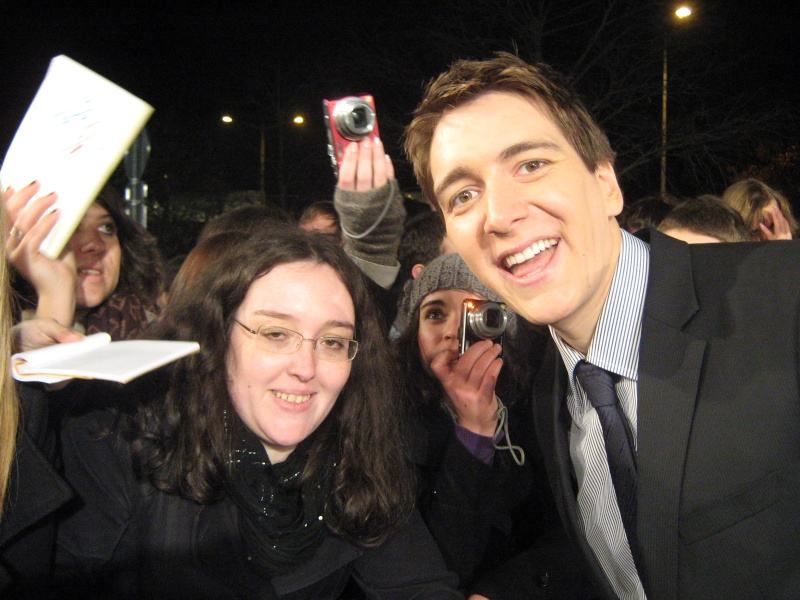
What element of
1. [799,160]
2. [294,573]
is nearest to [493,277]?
[294,573]

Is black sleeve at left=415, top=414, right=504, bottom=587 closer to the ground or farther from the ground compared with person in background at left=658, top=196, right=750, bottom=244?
closer to the ground

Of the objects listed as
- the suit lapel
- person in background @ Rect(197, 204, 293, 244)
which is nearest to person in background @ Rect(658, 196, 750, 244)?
the suit lapel

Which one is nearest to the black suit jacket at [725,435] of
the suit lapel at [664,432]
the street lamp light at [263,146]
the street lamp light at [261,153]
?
the suit lapel at [664,432]

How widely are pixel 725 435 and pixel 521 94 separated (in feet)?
3.41

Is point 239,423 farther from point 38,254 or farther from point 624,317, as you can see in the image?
point 624,317

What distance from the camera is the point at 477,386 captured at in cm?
238

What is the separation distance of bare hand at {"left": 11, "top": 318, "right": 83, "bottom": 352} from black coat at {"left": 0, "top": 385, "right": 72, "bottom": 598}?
4.9 inches

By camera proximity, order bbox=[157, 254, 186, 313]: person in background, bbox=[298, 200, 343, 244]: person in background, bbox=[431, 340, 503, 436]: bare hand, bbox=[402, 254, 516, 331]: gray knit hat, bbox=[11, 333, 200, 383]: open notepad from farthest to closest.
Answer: bbox=[298, 200, 343, 244]: person in background → bbox=[157, 254, 186, 313]: person in background → bbox=[402, 254, 516, 331]: gray knit hat → bbox=[431, 340, 503, 436]: bare hand → bbox=[11, 333, 200, 383]: open notepad

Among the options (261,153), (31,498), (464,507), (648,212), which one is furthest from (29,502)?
(261,153)

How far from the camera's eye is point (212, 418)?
196 cm

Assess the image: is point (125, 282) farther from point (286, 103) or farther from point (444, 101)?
point (286, 103)

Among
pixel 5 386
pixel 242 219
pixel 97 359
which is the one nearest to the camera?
pixel 97 359

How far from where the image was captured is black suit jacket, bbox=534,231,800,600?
1439 millimetres

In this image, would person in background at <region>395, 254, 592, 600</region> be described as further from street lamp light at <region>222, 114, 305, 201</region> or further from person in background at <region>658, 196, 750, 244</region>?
street lamp light at <region>222, 114, 305, 201</region>
